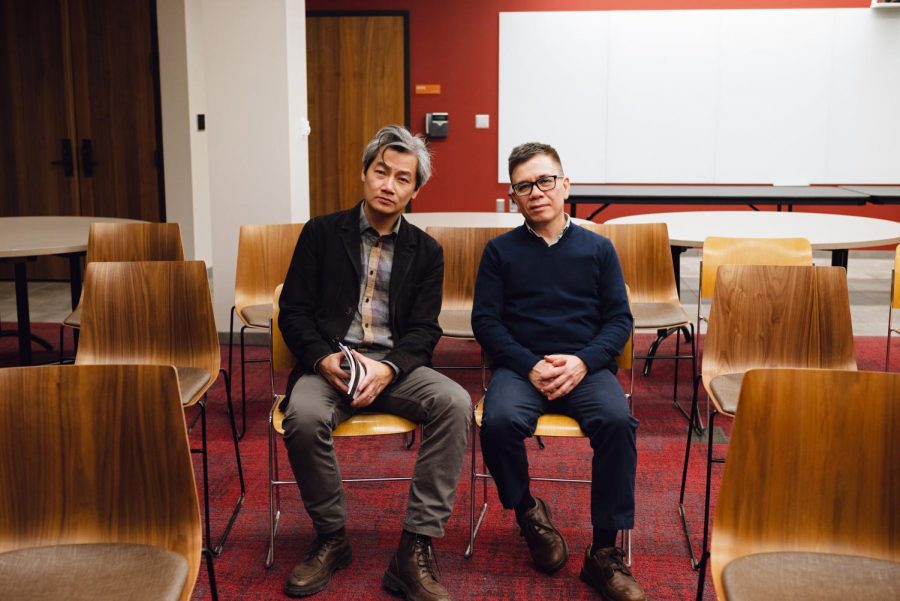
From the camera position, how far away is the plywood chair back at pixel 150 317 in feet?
9.49

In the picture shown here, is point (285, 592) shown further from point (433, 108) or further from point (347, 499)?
point (433, 108)

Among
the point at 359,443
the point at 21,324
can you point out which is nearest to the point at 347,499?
the point at 359,443

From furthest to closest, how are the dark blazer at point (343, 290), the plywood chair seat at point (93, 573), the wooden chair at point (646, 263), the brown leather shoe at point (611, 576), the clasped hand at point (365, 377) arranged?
the wooden chair at point (646, 263) < the dark blazer at point (343, 290) < the clasped hand at point (365, 377) < the brown leather shoe at point (611, 576) < the plywood chair seat at point (93, 573)

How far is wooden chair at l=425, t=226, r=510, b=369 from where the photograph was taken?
370 centimetres

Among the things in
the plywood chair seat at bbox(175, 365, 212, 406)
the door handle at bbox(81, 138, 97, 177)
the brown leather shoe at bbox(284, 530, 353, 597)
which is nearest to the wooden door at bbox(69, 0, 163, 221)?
the door handle at bbox(81, 138, 97, 177)

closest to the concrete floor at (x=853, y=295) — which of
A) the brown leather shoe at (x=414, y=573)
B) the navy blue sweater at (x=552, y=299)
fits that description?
the navy blue sweater at (x=552, y=299)

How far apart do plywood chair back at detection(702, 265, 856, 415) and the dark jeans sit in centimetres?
47

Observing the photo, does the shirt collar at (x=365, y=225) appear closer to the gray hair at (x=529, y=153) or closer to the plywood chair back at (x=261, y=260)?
the gray hair at (x=529, y=153)

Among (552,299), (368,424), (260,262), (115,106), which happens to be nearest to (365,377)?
(368,424)

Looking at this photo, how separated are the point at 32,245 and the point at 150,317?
114 centimetres

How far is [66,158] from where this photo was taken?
695 cm

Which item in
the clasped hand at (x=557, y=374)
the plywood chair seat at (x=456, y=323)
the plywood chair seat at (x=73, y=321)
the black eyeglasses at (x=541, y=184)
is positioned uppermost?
the black eyeglasses at (x=541, y=184)

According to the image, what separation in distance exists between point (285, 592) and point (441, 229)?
Answer: 173 cm

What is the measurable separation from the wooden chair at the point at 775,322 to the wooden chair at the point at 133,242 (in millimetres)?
2191
